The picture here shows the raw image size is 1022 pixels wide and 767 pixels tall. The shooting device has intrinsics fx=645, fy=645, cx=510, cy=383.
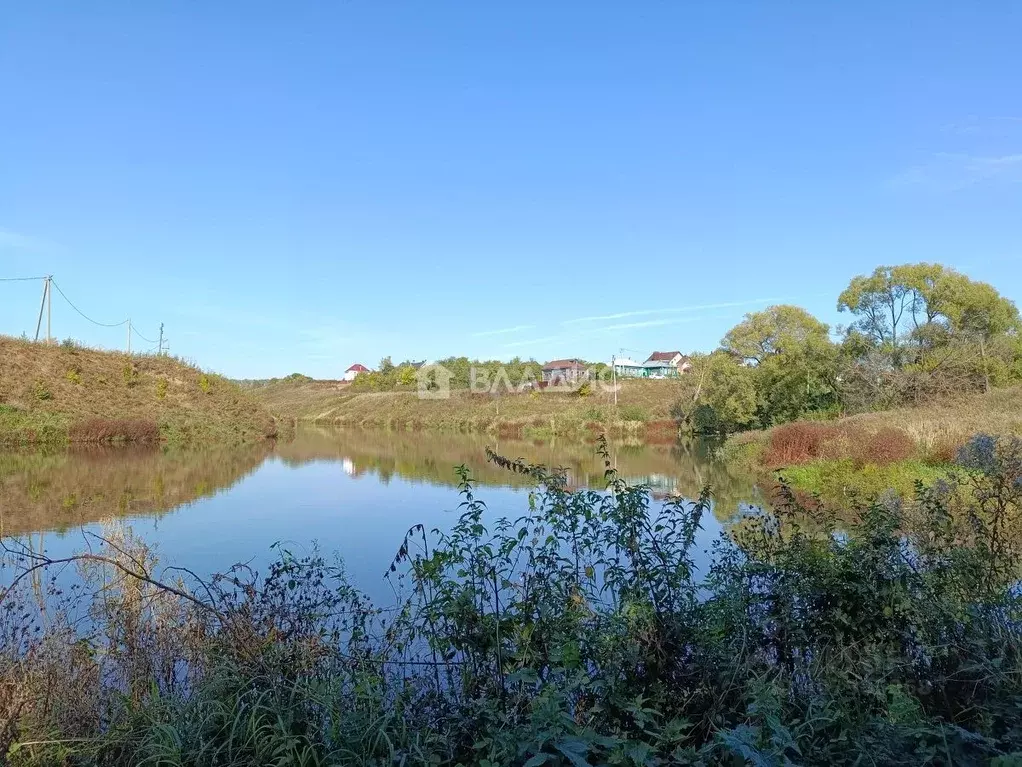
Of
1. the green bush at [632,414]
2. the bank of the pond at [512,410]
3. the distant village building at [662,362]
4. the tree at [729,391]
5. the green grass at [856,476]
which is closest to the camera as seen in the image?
the green grass at [856,476]

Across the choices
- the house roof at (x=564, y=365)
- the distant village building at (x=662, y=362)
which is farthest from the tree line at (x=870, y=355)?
the distant village building at (x=662, y=362)

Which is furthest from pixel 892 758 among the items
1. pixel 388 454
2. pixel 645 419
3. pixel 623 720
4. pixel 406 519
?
pixel 645 419

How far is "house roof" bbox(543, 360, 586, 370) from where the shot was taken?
77550 millimetres

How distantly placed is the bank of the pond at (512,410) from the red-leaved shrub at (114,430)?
14.6 meters

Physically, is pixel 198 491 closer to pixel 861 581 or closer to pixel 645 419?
pixel 861 581

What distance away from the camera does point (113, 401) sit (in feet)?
98.6

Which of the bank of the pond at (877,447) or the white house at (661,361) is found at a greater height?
the white house at (661,361)

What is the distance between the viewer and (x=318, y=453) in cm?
2828

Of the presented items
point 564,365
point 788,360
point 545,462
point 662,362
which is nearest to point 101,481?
point 545,462

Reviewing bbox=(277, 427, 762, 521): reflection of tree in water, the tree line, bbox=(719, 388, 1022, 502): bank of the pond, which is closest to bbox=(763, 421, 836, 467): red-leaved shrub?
bbox=(719, 388, 1022, 502): bank of the pond

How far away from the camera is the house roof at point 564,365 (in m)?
77.6

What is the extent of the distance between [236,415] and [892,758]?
3600 centimetres

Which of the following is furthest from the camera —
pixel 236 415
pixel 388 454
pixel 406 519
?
pixel 236 415

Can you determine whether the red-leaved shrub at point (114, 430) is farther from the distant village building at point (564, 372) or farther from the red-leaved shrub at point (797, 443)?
the distant village building at point (564, 372)
